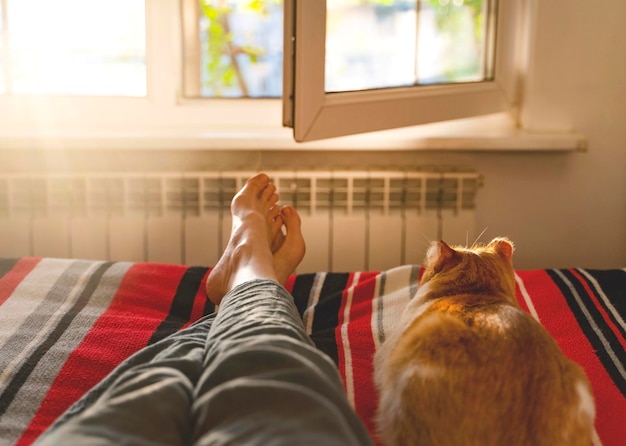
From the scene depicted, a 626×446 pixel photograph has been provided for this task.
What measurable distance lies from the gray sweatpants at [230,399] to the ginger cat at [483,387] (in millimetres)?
83

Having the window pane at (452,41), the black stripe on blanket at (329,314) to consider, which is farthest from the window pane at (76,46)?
the black stripe on blanket at (329,314)

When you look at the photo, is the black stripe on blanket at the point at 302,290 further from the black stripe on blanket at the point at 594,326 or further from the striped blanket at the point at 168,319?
the black stripe on blanket at the point at 594,326

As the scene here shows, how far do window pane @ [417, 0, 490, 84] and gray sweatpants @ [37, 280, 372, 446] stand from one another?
1.01 meters

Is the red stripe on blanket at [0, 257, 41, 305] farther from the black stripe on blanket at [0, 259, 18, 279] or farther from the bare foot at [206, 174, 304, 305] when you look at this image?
the bare foot at [206, 174, 304, 305]

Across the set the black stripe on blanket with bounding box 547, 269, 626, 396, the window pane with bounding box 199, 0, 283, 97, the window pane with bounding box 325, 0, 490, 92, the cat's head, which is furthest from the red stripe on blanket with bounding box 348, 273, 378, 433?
the window pane with bounding box 199, 0, 283, 97

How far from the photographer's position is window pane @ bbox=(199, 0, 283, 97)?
1756 mm

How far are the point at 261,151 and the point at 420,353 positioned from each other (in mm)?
1012

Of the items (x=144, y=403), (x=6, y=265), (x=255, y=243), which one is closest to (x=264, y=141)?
(x=255, y=243)

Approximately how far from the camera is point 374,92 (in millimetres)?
1469

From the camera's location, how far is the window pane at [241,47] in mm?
1756

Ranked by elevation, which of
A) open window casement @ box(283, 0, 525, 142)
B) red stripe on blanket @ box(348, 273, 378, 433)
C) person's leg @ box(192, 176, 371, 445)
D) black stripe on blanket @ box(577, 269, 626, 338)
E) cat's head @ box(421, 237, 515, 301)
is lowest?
red stripe on blanket @ box(348, 273, 378, 433)

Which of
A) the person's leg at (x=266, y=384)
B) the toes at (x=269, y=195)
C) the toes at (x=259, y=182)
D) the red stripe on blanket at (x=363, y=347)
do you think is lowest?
the red stripe on blanket at (x=363, y=347)

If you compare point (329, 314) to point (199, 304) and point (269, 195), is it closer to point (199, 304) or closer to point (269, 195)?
point (199, 304)

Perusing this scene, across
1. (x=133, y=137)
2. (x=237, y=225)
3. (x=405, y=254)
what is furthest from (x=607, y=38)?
(x=133, y=137)
